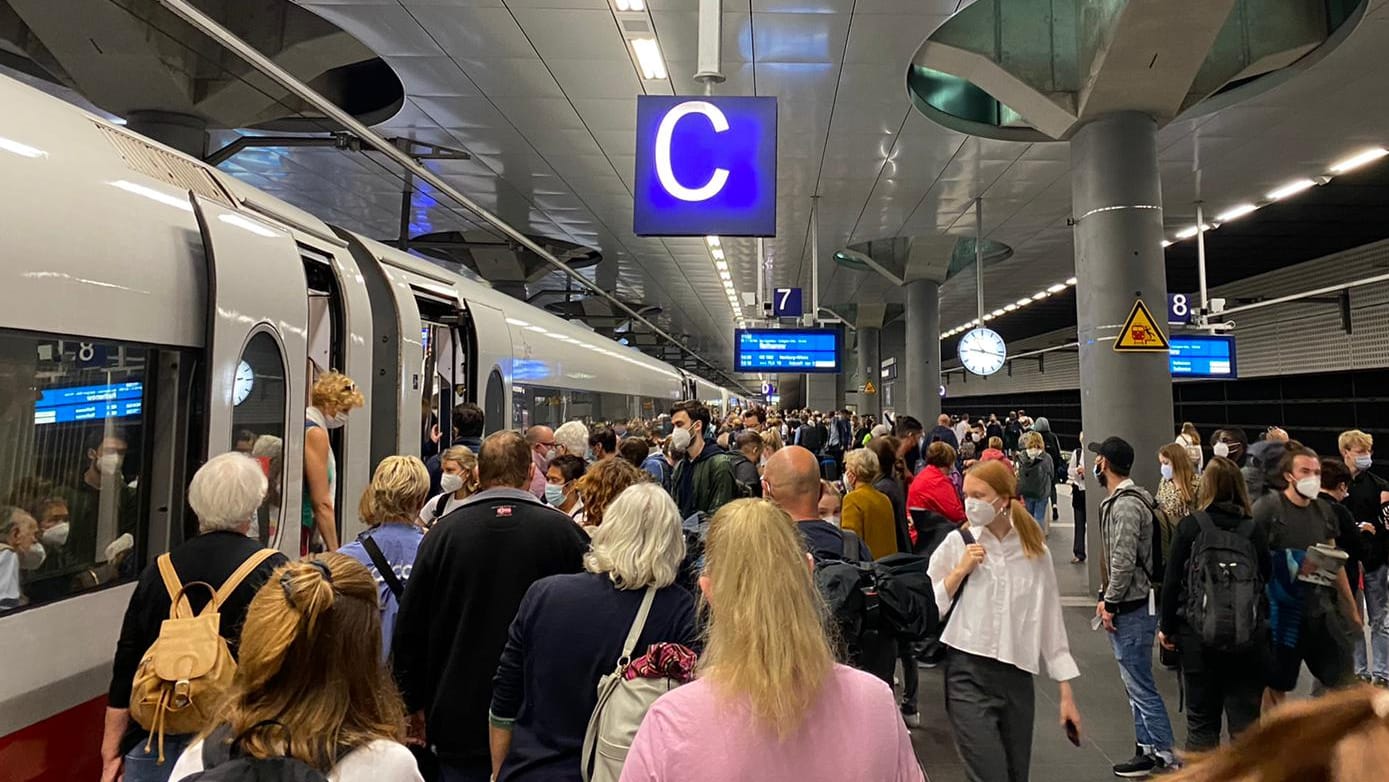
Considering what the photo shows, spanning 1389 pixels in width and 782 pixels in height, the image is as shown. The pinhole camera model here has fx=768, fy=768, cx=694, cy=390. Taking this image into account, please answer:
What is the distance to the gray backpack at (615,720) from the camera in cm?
192

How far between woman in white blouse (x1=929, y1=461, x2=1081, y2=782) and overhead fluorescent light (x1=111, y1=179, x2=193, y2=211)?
143 inches

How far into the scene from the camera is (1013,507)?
10.5 feet

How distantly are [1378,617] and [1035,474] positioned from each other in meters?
5.33

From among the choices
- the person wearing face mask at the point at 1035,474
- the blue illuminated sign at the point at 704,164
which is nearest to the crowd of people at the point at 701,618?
the blue illuminated sign at the point at 704,164

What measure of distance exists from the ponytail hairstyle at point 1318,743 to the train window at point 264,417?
154 inches

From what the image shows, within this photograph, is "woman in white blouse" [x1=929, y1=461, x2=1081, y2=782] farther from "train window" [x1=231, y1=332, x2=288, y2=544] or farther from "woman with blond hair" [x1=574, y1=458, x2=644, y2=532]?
"train window" [x1=231, y1=332, x2=288, y2=544]

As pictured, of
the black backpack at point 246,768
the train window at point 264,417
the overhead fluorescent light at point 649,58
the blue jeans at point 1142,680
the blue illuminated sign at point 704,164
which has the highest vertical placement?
the overhead fluorescent light at point 649,58

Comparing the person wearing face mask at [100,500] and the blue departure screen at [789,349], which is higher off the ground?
the blue departure screen at [789,349]

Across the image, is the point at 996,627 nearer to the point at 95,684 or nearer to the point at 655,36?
the point at 95,684

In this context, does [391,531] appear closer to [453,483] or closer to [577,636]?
[453,483]

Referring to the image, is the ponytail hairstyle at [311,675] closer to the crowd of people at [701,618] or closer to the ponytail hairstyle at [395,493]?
the crowd of people at [701,618]

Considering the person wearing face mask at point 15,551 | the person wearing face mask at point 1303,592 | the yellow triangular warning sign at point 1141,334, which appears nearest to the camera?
the person wearing face mask at point 15,551

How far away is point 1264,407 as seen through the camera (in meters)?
18.1

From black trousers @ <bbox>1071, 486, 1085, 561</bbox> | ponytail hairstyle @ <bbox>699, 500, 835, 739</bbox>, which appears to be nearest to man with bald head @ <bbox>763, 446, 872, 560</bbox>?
ponytail hairstyle @ <bbox>699, 500, 835, 739</bbox>
